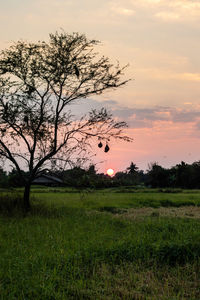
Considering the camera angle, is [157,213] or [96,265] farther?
[157,213]

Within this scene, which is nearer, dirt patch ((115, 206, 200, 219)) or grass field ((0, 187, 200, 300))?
grass field ((0, 187, 200, 300))

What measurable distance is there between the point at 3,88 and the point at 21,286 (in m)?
15.5

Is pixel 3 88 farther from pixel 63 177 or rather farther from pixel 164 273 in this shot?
pixel 164 273

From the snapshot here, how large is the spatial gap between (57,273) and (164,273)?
2.78 meters

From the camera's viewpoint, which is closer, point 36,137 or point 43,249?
point 43,249

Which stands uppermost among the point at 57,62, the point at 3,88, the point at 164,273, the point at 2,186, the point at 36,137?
the point at 57,62

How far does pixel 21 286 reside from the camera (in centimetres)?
804

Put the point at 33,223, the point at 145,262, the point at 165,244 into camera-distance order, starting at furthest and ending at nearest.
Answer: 1. the point at 33,223
2. the point at 165,244
3. the point at 145,262

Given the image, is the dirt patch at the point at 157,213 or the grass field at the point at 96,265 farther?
the dirt patch at the point at 157,213

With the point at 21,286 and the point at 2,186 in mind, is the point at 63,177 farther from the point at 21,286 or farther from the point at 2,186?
the point at 21,286

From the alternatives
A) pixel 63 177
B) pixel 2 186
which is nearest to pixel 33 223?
pixel 63 177

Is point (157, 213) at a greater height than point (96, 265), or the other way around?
point (157, 213)

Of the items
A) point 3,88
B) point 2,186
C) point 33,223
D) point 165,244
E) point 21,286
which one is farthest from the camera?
point 2,186

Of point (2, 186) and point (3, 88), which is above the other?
point (3, 88)
